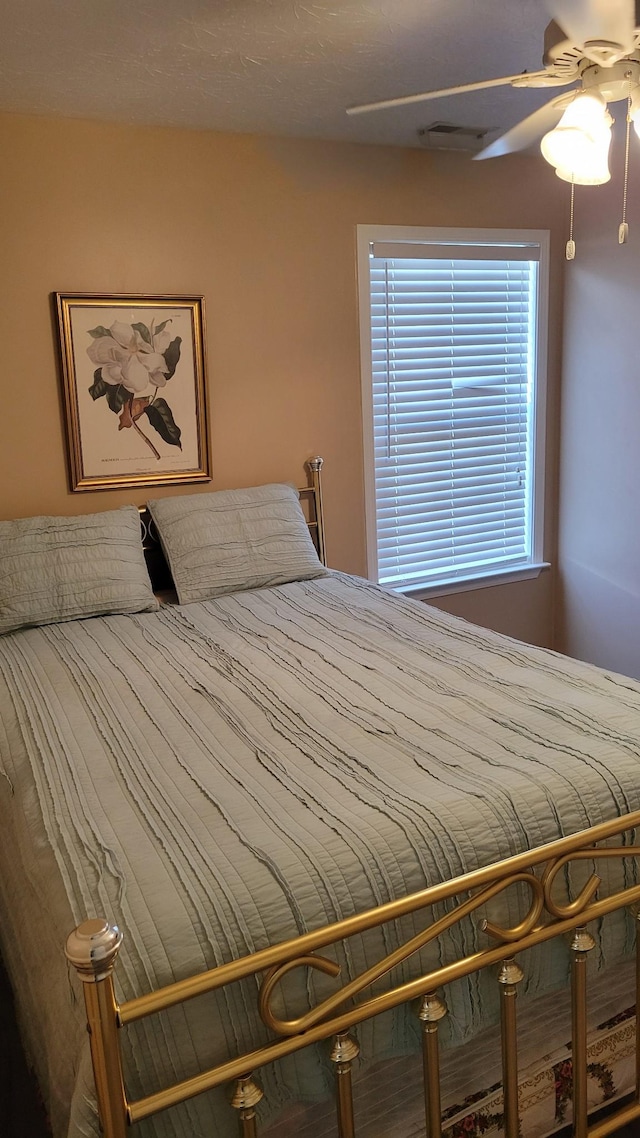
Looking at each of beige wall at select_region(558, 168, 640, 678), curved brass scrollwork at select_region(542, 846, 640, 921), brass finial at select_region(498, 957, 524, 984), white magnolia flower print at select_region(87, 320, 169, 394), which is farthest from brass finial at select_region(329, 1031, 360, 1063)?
beige wall at select_region(558, 168, 640, 678)

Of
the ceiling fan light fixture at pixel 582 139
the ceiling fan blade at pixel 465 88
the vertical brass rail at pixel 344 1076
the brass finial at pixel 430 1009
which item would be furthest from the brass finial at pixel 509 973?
the ceiling fan blade at pixel 465 88

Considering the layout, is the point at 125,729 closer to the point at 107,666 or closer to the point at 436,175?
the point at 107,666

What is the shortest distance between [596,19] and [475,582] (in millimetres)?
2646

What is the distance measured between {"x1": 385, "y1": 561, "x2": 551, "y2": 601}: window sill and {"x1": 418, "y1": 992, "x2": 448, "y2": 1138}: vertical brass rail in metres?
2.50

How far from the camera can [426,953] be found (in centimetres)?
130

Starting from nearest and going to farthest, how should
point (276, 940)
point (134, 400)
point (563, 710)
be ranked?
point (276, 940) < point (563, 710) < point (134, 400)

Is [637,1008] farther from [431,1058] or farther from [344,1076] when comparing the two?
[344,1076]

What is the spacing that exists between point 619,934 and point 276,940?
26.8 inches

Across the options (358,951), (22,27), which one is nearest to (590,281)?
(22,27)

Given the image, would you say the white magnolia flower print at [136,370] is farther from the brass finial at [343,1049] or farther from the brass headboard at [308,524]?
the brass finial at [343,1049]

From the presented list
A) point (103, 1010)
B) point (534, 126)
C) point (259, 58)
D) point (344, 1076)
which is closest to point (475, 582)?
point (534, 126)

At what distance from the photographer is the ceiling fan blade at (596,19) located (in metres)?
1.41

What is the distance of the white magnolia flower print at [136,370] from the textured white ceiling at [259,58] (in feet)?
2.31

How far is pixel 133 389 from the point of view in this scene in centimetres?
310
